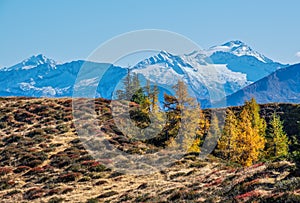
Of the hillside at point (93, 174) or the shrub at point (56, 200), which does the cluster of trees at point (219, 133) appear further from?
the shrub at point (56, 200)

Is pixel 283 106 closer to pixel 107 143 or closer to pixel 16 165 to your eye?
pixel 107 143

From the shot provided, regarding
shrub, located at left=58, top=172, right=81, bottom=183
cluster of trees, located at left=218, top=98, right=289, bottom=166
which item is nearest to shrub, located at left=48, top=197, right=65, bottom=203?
shrub, located at left=58, top=172, right=81, bottom=183

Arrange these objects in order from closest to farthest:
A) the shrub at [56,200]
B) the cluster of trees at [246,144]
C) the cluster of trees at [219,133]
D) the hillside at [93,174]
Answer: the hillside at [93,174] < the shrub at [56,200] < the cluster of trees at [246,144] < the cluster of trees at [219,133]

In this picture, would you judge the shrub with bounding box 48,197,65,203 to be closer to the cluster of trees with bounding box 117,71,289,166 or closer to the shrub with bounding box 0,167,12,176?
the shrub with bounding box 0,167,12,176

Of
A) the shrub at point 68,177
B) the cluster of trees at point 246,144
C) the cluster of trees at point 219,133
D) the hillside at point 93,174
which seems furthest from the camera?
the cluster of trees at point 219,133

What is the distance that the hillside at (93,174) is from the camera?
2327cm

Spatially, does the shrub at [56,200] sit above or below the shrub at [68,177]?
below

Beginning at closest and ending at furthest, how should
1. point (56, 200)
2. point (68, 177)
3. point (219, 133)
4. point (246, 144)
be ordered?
point (56, 200) < point (68, 177) < point (246, 144) < point (219, 133)

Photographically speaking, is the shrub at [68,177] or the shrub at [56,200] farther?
the shrub at [68,177]

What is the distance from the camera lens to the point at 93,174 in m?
39.1

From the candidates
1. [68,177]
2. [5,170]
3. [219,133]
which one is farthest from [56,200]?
[219,133]

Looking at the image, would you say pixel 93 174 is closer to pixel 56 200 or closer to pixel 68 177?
pixel 68 177

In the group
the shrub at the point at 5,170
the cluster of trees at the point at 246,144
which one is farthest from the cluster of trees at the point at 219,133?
the shrub at the point at 5,170

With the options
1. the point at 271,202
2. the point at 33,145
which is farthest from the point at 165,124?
the point at 271,202
